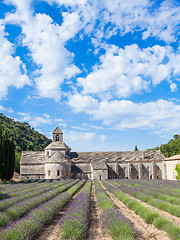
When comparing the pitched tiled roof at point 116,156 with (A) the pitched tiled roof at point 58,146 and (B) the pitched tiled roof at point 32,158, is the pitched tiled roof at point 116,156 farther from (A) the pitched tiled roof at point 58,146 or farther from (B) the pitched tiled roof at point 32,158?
(B) the pitched tiled roof at point 32,158

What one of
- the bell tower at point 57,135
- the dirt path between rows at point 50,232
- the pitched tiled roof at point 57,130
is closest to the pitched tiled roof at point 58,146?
the bell tower at point 57,135

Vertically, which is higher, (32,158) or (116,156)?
(116,156)

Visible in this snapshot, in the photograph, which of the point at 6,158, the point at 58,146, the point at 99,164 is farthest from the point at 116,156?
the point at 6,158

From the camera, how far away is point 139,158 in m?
43.6

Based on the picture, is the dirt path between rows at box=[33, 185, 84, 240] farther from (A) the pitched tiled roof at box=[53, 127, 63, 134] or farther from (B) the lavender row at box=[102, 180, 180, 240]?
(A) the pitched tiled roof at box=[53, 127, 63, 134]

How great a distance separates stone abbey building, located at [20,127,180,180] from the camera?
40281 millimetres

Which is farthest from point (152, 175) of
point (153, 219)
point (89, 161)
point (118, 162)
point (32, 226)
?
point (32, 226)

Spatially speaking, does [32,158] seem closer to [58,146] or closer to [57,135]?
[58,146]

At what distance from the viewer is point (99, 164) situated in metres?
40.7

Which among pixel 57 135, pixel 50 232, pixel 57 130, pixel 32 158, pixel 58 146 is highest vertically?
pixel 57 130

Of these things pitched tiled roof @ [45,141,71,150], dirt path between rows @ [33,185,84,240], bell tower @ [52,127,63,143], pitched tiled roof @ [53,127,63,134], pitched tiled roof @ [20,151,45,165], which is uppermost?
pitched tiled roof @ [53,127,63,134]

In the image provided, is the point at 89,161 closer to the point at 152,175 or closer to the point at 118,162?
the point at 118,162

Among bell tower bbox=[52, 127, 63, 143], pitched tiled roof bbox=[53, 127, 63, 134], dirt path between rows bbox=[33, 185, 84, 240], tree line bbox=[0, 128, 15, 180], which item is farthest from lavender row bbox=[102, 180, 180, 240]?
pitched tiled roof bbox=[53, 127, 63, 134]

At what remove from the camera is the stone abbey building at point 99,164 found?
4028 cm
